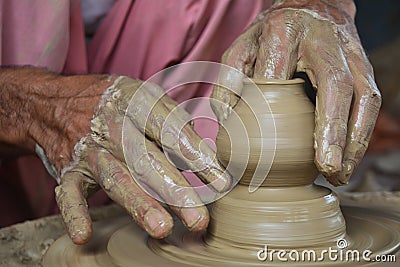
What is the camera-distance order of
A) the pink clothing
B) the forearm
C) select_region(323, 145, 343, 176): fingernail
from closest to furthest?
select_region(323, 145, 343, 176): fingernail, the forearm, the pink clothing

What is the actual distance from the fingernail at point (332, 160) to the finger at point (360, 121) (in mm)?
61

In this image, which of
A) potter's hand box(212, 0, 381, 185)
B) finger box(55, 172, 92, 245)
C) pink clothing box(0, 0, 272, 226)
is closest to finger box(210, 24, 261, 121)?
potter's hand box(212, 0, 381, 185)

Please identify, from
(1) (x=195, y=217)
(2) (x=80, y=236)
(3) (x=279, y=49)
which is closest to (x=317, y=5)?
(3) (x=279, y=49)

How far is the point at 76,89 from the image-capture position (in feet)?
4.19

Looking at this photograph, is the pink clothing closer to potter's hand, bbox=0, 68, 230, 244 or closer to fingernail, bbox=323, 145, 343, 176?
potter's hand, bbox=0, 68, 230, 244

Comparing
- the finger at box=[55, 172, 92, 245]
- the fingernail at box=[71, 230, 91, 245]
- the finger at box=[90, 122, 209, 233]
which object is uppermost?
the finger at box=[90, 122, 209, 233]

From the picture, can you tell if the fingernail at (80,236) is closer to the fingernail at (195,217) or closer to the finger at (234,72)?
the fingernail at (195,217)

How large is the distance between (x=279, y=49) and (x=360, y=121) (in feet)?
0.69

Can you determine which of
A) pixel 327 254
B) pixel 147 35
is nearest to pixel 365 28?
pixel 147 35

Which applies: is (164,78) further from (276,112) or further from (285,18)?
(276,112)

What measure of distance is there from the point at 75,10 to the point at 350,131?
0.85 m

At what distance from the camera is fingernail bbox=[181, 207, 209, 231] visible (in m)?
1.01

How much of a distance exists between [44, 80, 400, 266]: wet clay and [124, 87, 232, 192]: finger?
0.03 meters

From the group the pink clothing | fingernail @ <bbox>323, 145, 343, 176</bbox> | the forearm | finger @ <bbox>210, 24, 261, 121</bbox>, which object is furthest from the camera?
the pink clothing
